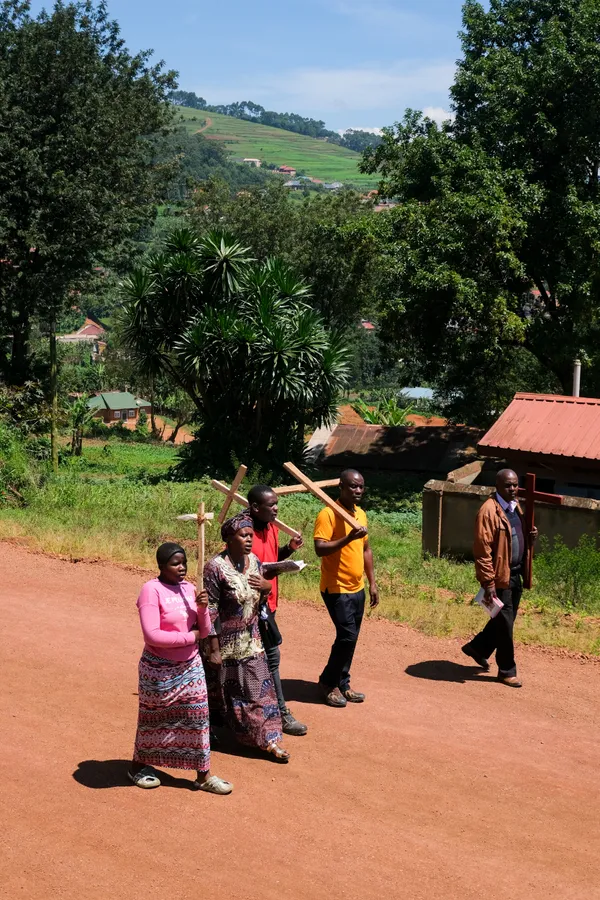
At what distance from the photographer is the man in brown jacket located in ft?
25.9

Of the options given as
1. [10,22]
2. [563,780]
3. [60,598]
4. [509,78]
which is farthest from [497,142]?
[563,780]

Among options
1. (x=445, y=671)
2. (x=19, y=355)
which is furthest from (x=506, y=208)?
(x=445, y=671)

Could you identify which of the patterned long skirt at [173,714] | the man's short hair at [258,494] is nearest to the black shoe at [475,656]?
the man's short hair at [258,494]

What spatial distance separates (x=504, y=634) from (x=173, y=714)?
315cm

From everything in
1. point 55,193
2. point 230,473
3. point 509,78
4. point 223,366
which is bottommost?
point 230,473

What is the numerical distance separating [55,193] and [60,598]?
51.7 feet

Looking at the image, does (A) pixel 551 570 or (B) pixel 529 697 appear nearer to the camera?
(B) pixel 529 697

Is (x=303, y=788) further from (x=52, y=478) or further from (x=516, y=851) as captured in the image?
(x=52, y=478)

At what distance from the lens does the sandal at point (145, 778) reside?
18.9ft

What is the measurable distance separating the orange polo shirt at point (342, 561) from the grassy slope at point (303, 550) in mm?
2541

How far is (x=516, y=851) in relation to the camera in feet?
17.7

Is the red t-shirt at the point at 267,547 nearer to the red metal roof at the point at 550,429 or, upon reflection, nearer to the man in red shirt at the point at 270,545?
the man in red shirt at the point at 270,545

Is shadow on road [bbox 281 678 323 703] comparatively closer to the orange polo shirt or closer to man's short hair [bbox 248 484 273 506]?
the orange polo shirt

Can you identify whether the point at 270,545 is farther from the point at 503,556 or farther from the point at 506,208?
the point at 506,208
